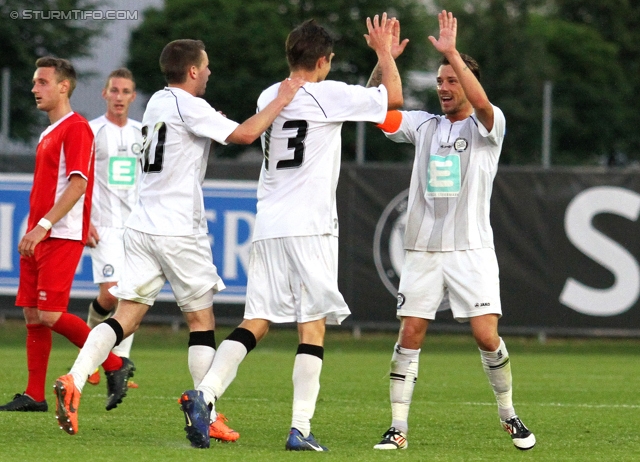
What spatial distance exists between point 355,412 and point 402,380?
62.6 inches

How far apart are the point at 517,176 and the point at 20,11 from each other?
1269cm

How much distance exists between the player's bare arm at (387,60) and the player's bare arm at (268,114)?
496mm

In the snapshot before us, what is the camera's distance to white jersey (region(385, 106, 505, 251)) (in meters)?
6.75

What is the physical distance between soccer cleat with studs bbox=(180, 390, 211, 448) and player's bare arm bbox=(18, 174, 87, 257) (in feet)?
6.04

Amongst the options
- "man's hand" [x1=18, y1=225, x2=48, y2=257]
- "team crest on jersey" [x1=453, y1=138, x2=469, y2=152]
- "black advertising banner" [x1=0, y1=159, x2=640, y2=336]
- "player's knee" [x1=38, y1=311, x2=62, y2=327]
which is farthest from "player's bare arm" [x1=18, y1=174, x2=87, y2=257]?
"black advertising banner" [x1=0, y1=159, x2=640, y2=336]

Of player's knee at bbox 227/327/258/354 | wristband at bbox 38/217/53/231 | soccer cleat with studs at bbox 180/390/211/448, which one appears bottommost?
soccer cleat with studs at bbox 180/390/211/448

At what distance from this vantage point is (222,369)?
6.29m

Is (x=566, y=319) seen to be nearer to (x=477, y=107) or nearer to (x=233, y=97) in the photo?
(x=233, y=97)

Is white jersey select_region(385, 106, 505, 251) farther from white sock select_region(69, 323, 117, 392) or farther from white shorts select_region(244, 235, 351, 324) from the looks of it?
white sock select_region(69, 323, 117, 392)

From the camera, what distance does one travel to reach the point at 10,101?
1664 centimetres

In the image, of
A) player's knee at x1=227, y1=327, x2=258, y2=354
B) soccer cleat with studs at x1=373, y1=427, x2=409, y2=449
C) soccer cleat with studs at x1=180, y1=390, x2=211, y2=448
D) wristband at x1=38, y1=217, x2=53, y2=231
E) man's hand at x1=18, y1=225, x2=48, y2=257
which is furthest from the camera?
wristband at x1=38, y1=217, x2=53, y2=231

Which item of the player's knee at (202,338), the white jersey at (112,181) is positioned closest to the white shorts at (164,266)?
the player's knee at (202,338)

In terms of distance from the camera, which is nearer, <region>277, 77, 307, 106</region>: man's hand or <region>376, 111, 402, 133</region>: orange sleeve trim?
<region>277, 77, 307, 106</region>: man's hand
